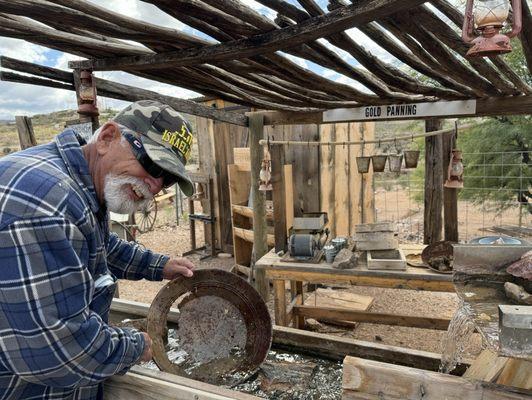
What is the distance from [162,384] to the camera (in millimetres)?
1763

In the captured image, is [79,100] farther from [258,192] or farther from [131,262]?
[258,192]

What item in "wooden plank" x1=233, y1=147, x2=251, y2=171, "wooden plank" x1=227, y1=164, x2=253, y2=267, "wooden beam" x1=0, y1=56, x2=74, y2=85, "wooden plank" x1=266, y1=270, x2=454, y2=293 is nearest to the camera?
"wooden beam" x1=0, y1=56, x2=74, y2=85

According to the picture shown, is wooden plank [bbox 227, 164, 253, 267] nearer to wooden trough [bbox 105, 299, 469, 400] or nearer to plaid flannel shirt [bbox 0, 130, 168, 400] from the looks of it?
wooden trough [bbox 105, 299, 469, 400]

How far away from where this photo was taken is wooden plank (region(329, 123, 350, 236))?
258 inches

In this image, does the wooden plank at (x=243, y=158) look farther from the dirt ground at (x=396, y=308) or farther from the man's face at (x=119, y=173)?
the man's face at (x=119, y=173)

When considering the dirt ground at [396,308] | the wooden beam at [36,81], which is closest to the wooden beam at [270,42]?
the wooden beam at [36,81]

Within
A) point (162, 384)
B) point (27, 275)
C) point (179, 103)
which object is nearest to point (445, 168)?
point (179, 103)

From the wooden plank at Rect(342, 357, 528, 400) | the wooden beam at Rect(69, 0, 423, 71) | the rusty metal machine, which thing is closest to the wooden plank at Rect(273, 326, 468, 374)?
the wooden plank at Rect(342, 357, 528, 400)

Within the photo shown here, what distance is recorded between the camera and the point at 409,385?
4.94 feet

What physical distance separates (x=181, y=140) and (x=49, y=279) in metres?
0.74

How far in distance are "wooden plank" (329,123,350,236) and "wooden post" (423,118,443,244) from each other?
1981 millimetres

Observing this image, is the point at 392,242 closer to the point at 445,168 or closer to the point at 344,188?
the point at 445,168

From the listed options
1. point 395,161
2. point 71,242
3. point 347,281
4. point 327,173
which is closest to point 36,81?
point 71,242

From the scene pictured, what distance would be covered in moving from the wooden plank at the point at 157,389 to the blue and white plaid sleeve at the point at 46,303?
0.41m
